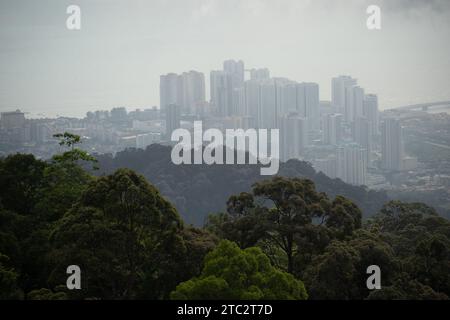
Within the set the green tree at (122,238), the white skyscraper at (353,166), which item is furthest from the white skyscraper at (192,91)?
the green tree at (122,238)

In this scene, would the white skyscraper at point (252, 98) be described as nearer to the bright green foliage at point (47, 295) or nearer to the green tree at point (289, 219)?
the green tree at point (289, 219)

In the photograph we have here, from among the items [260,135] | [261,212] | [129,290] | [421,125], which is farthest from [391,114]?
[129,290]

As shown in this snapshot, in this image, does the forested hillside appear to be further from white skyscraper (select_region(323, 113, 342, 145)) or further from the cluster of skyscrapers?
white skyscraper (select_region(323, 113, 342, 145))

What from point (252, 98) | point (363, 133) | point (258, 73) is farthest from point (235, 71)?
point (363, 133)

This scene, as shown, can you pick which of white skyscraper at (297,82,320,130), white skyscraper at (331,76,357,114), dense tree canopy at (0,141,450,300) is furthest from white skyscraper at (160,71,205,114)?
dense tree canopy at (0,141,450,300)
